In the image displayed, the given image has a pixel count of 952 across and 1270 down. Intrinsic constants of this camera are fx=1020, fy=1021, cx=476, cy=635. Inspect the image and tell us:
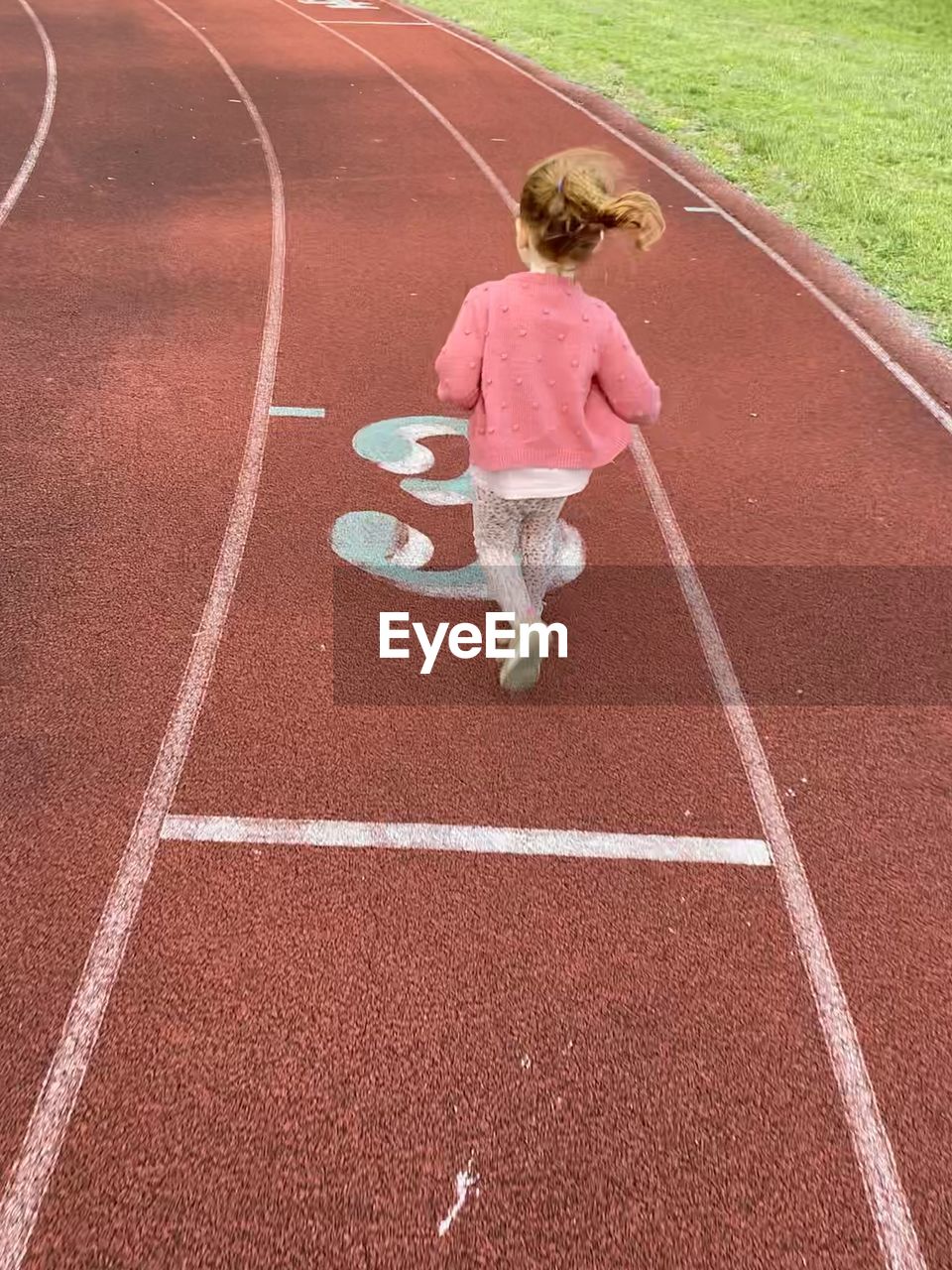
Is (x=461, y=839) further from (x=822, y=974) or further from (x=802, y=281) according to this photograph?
(x=802, y=281)

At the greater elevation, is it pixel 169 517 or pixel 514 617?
pixel 514 617

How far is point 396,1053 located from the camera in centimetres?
251

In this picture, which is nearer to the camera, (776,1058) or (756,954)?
(776,1058)

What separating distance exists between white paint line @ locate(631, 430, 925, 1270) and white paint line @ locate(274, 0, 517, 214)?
11.9ft

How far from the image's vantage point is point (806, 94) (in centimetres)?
1306

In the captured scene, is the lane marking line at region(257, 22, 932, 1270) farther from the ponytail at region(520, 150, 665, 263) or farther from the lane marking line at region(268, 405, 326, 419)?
the lane marking line at region(268, 405, 326, 419)

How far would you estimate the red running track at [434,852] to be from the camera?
7.48ft

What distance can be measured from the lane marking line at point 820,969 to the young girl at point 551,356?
3.59 feet

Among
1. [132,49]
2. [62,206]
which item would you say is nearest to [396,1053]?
[62,206]

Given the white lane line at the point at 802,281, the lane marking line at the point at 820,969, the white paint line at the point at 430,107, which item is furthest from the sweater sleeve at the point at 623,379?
the white paint line at the point at 430,107

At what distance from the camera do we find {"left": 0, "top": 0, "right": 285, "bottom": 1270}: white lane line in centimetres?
223

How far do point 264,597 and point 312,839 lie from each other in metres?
1.33

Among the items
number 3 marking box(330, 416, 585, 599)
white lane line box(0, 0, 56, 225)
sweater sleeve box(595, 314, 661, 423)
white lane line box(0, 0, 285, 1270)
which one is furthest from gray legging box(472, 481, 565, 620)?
white lane line box(0, 0, 56, 225)

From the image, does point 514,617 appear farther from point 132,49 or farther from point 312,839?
point 132,49
